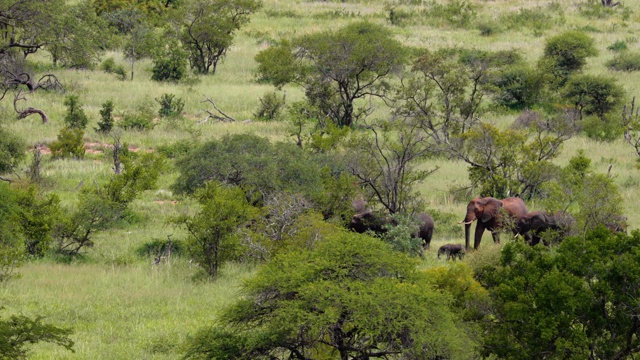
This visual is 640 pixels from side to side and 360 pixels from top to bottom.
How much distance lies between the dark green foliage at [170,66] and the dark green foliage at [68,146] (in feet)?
37.5

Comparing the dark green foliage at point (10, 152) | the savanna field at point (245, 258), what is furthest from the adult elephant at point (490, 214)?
the dark green foliage at point (10, 152)

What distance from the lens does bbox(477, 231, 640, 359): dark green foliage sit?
40.2ft

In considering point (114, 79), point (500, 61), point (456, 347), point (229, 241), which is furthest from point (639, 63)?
point (456, 347)

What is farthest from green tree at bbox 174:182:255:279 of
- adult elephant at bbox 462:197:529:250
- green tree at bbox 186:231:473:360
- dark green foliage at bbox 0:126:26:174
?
dark green foliage at bbox 0:126:26:174

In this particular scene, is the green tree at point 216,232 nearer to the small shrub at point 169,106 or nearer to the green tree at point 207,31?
the small shrub at point 169,106

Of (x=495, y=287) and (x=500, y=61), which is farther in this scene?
(x=500, y=61)

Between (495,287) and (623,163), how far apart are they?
18.1m

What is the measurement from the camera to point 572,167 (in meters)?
25.2

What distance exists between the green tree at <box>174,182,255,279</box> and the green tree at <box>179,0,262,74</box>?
75.4 feet

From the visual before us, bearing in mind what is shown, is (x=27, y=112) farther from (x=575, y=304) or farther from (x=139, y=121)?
(x=575, y=304)

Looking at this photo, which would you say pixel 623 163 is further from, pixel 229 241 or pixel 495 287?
pixel 495 287

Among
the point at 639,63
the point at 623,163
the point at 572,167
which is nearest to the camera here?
the point at 572,167

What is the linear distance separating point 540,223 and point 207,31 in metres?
23.4

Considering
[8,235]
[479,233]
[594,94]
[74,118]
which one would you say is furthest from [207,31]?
[8,235]
